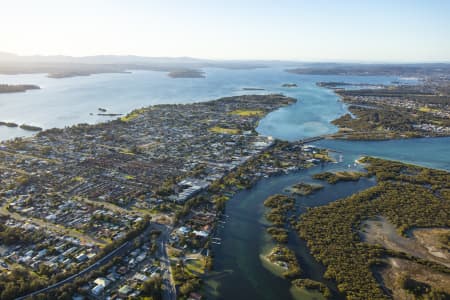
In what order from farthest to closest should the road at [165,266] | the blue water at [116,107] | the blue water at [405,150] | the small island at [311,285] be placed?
the blue water at [116,107], the blue water at [405,150], the small island at [311,285], the road at [165,266]

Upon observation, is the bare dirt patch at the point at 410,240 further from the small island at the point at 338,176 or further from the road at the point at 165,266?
the road at the point at 165,266

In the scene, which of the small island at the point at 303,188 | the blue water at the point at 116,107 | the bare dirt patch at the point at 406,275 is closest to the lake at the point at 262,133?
the blue water at the point at 116,107

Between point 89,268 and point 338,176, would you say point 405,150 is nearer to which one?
point 338,176

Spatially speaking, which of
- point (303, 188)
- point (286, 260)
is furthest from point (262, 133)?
point (286, 260)

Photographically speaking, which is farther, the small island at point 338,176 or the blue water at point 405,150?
the blue water at point 405,150

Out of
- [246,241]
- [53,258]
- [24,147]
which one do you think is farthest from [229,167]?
[24,147]

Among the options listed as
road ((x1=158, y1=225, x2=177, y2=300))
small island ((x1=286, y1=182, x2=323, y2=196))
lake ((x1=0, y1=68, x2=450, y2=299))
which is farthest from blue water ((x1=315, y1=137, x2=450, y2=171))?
road ((x1=158, y1=225, x2=177, y2=300))

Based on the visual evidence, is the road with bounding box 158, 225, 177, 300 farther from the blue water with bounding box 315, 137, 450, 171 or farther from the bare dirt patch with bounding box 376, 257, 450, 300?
the blue water with bounding box 315, 137, 450, 171
